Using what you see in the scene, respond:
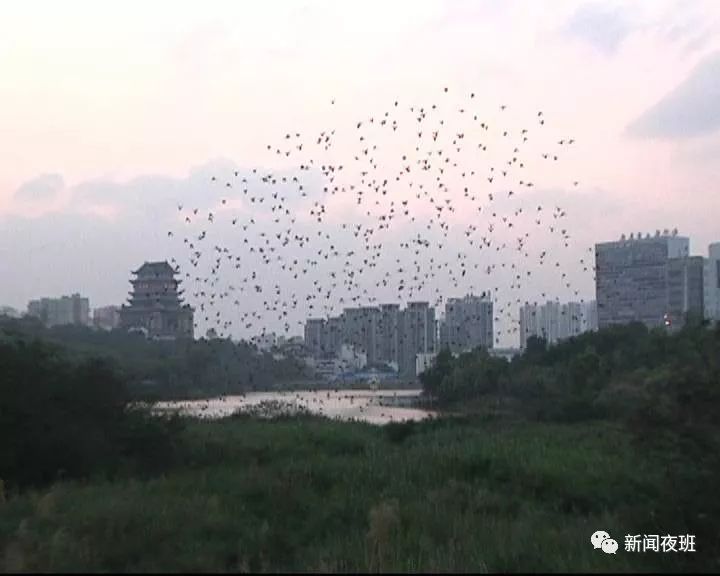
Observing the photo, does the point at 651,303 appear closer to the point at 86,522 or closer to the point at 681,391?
the point at 681,391

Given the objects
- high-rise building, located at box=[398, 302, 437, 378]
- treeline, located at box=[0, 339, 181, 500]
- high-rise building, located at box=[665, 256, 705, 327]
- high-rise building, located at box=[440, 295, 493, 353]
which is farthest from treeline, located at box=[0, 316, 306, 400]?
high-rise building, located at box=[665, 256, 705, 327]

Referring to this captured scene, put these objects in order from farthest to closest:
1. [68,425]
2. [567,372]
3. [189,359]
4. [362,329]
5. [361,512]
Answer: [362,329]
[189,359]
[567,372]
[68,425]
[361,512]

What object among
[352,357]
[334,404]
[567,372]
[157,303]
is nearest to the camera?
[567,372]

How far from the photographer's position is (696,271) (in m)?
53.7

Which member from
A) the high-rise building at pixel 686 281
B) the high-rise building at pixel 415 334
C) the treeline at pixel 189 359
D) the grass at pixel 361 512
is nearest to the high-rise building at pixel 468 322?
the high-rise building at pixel 415 334

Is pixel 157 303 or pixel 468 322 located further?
pixel 157 303

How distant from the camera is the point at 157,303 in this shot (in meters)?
72.9

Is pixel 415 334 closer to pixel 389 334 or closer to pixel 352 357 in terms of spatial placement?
pixel 389 334

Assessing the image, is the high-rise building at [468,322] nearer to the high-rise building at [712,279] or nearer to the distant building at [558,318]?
the distant building at [558,318]

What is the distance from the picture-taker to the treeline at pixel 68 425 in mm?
19422

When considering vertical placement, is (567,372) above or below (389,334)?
below

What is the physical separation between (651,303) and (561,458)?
37949 mm

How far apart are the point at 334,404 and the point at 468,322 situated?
16.4 meters

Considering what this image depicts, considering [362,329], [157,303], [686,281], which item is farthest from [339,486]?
[157,303]
